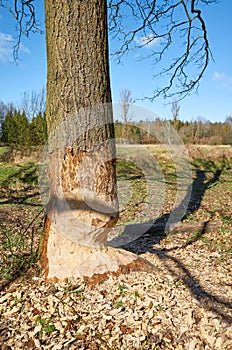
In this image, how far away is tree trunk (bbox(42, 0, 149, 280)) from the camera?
253 cm

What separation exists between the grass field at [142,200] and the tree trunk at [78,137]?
1.73ft

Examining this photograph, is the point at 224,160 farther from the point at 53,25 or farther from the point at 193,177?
the point at 53,25

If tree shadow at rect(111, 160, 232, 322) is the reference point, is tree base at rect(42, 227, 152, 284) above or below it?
above

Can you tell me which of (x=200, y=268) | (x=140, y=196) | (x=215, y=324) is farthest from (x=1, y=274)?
(x=140, y=196)

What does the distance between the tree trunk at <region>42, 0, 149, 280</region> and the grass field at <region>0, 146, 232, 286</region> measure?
20.8 inches

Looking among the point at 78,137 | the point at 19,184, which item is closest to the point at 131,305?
the point at 78,137

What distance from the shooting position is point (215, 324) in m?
2.28

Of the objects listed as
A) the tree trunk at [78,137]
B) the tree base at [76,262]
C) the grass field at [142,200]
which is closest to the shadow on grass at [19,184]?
the grass field at [142,200]

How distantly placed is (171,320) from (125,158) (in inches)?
482

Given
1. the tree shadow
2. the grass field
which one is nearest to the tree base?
the grass field

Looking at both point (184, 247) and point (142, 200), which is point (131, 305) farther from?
point (142, 200)

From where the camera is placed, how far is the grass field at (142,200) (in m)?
3.97

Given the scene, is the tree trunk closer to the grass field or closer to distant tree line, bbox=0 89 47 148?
the grass field

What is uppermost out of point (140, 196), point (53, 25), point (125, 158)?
point (53, 25)
